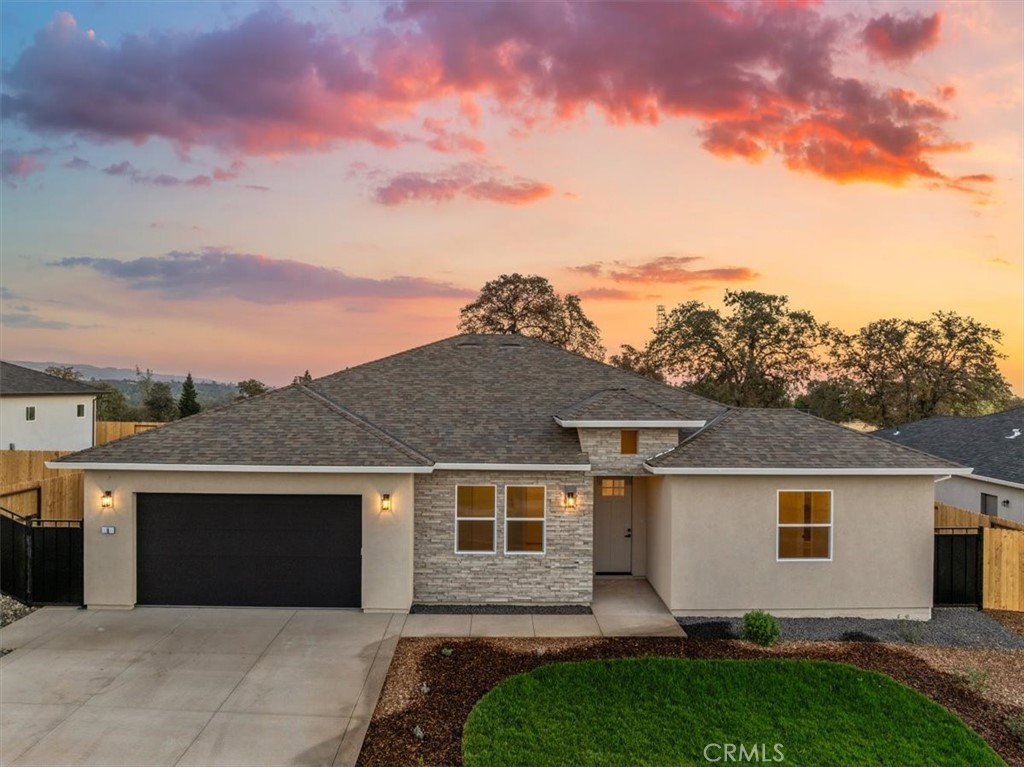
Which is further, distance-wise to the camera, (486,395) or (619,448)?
(486,395)

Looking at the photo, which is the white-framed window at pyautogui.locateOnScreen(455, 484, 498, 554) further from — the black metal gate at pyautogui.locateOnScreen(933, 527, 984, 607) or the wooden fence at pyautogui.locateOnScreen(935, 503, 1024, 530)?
the wooden fence at pyautogui.locateOnScreen(935, 503, 1024, 530)

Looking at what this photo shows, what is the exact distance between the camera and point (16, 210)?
47.6ft

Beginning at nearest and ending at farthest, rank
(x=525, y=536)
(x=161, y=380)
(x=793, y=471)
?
(x=793, y=471), (x=525, y=536), (x=161, y=380)

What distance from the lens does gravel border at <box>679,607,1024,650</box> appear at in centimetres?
920

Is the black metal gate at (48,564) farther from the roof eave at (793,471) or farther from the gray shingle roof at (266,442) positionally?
the roof eave at (793,471)

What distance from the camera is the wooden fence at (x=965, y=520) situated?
11.2 m

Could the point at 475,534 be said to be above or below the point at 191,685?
above

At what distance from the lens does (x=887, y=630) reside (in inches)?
380

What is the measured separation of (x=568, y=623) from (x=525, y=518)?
2044 mm

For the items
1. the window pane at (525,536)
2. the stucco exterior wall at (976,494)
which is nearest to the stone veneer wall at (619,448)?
the window pane at (525,536)

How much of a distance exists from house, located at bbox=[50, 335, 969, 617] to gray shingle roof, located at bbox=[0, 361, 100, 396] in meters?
22.3

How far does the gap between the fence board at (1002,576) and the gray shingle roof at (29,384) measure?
35.6 m

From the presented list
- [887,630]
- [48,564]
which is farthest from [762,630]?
[48,564]

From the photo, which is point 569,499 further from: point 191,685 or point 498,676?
point 191,685
